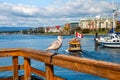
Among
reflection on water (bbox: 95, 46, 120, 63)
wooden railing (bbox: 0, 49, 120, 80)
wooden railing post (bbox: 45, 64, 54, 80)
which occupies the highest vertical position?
wooden railing (bbox: 0, 49, 120, 80)

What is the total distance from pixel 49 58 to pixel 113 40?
202 feet

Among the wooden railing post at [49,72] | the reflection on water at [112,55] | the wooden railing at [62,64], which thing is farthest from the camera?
the reflection on water at [112,55]

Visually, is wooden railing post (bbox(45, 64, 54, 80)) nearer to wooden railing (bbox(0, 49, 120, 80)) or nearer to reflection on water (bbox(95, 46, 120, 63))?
wooden railing (bbox(0, 49, 120, 80))

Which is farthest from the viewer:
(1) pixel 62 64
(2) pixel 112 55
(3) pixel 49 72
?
(2) pixel 112 55

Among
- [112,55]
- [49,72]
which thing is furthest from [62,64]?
[112,55]

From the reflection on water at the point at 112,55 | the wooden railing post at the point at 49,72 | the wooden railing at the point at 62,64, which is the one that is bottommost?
the reflection on water at the point at 112,55

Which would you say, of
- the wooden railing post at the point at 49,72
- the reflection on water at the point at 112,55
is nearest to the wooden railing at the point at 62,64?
the wooden railing post at the point at 49,72

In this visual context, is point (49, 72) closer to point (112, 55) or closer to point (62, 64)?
point (62, 64)

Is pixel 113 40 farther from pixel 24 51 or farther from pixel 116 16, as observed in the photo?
pixel 24 51

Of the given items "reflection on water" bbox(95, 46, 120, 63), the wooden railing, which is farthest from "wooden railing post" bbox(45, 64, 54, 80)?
"reflection on water" bbox(95, 46, 120, 63)

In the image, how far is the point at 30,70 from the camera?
6.86 m

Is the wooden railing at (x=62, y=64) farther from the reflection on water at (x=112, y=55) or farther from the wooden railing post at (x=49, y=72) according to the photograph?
the reflection on water at (x=112, y=55)

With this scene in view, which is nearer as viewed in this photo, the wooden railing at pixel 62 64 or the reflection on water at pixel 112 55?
the wooden railing at pixel 62 64

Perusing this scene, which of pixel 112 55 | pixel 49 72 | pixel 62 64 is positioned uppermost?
pixel 62 64
